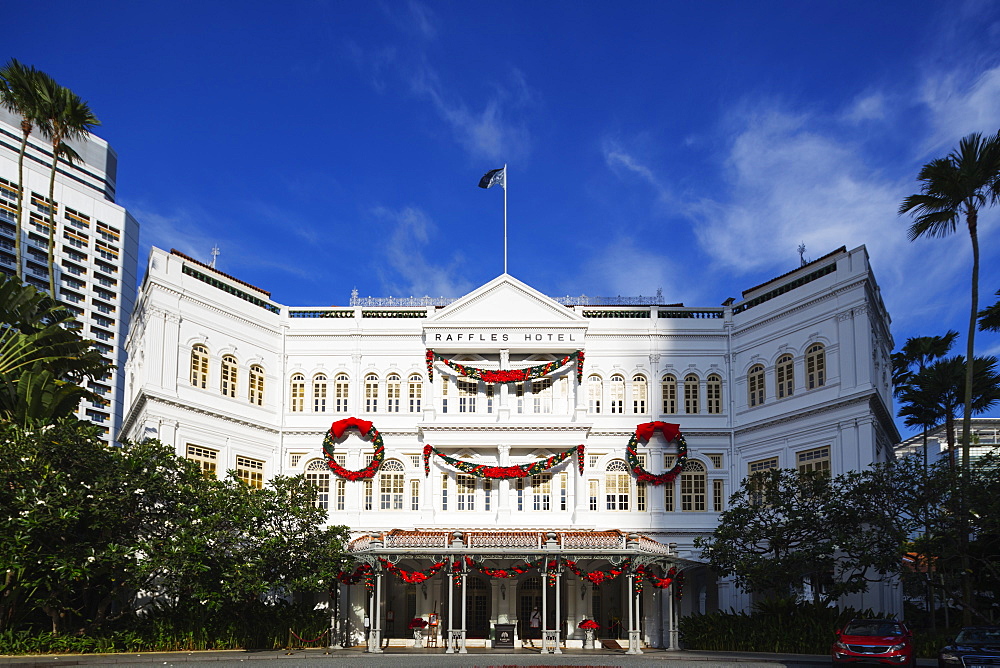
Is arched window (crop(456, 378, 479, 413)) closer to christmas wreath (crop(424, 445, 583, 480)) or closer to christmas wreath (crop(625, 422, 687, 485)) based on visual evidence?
christmas wreath (crop(424, 445, 583, 480))

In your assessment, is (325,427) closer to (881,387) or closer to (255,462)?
(255,462)

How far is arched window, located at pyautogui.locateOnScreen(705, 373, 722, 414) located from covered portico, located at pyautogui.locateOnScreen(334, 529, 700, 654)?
7.26 meters

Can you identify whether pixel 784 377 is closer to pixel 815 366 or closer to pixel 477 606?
pixel 815 366

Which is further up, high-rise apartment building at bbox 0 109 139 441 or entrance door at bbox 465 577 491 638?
high-rise apartment building at bbox 0 109 139 441

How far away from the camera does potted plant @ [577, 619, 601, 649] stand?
3600 centimetres

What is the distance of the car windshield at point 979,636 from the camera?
2202 cm

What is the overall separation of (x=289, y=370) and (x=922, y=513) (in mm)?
25808

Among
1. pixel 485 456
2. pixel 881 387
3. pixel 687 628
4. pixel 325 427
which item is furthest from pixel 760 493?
pixel 325 427

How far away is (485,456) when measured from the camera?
41.6 meters

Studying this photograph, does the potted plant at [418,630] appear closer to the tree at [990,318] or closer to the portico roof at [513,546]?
the portico roof at [513,546]

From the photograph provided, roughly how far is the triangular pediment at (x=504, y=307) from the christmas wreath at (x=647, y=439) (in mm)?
5312

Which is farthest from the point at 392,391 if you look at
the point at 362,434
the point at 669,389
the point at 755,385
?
the point at 755,385

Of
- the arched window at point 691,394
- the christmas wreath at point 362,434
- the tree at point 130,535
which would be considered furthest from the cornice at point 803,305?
the tree at point 130,535

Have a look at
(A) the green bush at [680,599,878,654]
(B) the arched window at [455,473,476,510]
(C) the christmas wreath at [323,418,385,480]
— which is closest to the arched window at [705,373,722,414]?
(B) the arched window at [455,473,476,510]
